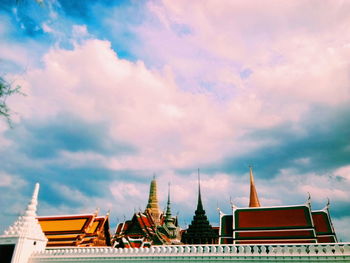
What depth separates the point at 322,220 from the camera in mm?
25062

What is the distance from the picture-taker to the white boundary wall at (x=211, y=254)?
14555 mm

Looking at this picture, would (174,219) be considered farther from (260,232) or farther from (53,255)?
(53,255)

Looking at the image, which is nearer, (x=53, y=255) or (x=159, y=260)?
(x=159, y=260)

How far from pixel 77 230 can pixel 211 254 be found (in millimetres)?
14538

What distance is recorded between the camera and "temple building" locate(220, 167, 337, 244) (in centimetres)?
2384

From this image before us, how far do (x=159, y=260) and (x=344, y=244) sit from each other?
425 inches

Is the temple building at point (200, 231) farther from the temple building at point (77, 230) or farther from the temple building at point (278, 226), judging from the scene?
the temple building at point (77, 230)

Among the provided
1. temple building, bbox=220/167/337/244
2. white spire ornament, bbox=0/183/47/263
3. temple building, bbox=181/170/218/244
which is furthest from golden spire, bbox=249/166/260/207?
white spire ornament, bbox=0/183/47/263

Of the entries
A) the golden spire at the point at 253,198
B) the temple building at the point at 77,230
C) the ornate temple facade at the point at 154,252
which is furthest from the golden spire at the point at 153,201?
the ornate temple facade at the point at 154,252

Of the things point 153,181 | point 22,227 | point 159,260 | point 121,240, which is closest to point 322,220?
point 159,260

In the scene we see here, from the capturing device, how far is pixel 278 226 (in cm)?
2483

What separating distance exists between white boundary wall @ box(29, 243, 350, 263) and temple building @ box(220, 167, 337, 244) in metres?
7.51

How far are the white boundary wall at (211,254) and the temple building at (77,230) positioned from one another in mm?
3456

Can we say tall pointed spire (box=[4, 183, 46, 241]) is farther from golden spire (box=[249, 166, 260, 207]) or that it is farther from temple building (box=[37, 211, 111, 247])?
golden spire (box=[249, 166, 260, 207])
